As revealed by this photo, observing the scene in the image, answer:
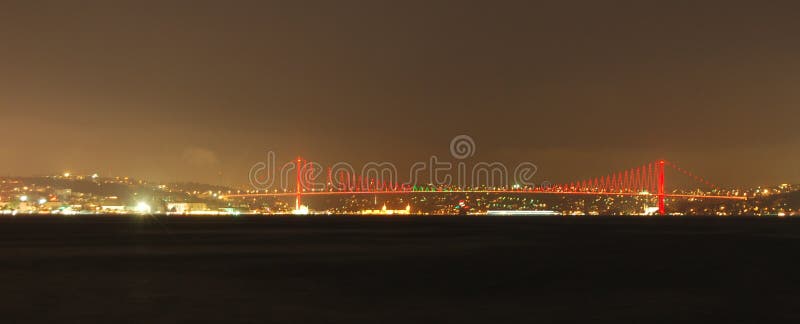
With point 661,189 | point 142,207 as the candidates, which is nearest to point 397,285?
point 661,189

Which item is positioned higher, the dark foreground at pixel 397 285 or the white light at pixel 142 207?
the white light at pixel 142 207

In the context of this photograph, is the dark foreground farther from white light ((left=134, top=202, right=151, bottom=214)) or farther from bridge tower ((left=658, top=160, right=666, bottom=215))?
white light ((left=134, top=202, right=151, bottom=214))

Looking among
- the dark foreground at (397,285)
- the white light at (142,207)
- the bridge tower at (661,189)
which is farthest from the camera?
the white light at (142,207)

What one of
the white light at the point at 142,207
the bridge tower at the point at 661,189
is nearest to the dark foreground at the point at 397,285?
the bridge tower at the point at 661,189

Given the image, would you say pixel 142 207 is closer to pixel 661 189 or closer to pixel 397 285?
pixel 661 189

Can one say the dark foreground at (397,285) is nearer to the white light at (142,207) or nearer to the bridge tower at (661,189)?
the bridge tower at (661,189)

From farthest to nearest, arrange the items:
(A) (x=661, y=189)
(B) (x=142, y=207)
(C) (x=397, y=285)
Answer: (B) (x=142, y=207), (A) (x=661, y=189), (C) (x=397, y=285)

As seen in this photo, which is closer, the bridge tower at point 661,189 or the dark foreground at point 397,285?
the dark foreground at point 397,285

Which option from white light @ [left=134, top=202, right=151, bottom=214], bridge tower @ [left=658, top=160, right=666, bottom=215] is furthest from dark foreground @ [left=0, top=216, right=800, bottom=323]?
white light @ [left=134, top=202, right=151, bottom=214]

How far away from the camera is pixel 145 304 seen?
18.3 meters

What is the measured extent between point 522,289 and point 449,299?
3268 millimetres

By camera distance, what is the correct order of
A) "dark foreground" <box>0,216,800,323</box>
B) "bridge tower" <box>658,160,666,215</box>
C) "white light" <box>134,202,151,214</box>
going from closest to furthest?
"dark foreground" <box>0,216,800,323</box> < "bridge tower" <box>658,160,666,215</box> < "white light" <box>134,202,151,214</box>

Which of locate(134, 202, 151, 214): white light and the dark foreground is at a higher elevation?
locate(134, 202, 151, 214): white light

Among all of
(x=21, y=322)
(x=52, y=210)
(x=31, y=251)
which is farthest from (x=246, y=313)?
(x=52, y=210)
